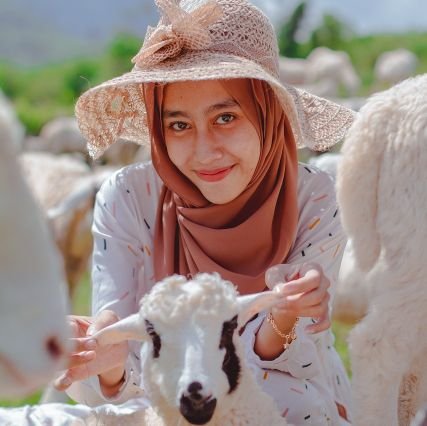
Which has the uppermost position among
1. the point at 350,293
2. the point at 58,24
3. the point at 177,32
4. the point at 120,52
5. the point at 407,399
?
the point at 177,32

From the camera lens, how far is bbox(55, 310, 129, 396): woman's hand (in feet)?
6.61

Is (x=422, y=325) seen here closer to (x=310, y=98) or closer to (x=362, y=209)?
(x=362, y=209)

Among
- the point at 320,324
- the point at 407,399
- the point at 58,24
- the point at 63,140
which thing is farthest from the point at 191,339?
the point at 58,24

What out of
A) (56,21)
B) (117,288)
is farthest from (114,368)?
(56,21)

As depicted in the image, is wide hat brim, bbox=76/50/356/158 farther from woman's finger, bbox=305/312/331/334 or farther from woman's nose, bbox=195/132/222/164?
woman's finger, bbox=305/312/331/334

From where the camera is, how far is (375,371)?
A: 2248 mm

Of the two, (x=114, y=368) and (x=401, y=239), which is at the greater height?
(x=401, y=239)

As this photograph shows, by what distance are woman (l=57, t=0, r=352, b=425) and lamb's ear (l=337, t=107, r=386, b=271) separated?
219 mm

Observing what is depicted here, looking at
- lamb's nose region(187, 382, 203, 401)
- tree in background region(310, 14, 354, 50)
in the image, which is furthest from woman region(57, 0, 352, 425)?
tree in background region(310, 14, 354, 50)

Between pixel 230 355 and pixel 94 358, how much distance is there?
0.34 meters

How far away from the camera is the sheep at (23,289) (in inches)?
51.1

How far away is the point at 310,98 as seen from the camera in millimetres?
2848

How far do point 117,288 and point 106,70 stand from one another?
1221 inches

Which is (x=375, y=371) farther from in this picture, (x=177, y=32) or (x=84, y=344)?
(x=177, y=32)
